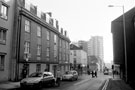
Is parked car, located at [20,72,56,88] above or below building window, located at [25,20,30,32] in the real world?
below

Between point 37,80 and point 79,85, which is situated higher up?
point 37,80

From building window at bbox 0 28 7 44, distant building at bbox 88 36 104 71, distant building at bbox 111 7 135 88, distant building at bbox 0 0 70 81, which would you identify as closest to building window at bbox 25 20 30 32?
distant building at bbox 0 0 70 81

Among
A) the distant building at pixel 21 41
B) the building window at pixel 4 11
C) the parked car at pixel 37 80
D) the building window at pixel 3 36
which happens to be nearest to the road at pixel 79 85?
the parked car at pixel 37 80

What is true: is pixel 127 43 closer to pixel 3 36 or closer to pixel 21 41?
pixel 21 41

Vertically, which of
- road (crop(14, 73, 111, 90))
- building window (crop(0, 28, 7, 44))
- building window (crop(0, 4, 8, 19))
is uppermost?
building window (crop(0, 4, 8, 19))

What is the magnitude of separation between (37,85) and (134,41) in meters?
17.7

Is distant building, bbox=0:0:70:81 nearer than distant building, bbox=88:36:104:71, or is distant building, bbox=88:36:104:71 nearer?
distant building, bbox=0:0:70:81

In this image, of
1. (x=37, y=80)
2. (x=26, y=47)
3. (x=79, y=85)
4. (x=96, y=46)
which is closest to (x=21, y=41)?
(x=26, y=47)

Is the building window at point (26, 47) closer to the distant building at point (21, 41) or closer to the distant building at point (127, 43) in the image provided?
the distant building at point (21, 41)

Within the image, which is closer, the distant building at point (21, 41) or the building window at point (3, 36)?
the building window at point (3, 36)

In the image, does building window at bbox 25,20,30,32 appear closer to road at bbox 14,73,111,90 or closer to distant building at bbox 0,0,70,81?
distant building at bbox 0,0,70,81

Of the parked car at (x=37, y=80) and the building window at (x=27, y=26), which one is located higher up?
the building window at (x=27, y=26)

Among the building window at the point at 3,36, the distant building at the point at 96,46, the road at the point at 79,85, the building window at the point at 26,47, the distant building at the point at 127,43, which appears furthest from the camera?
the distant building at the point at 96,46

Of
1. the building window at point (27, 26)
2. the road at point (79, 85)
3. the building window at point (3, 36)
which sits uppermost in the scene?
the building window at point (27, 26)
